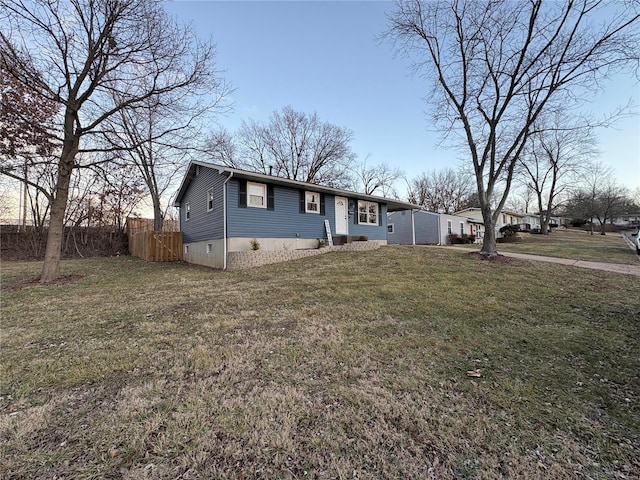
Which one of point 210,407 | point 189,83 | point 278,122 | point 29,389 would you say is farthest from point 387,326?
point 278,122

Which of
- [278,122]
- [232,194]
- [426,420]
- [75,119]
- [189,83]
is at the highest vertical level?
[278,122]

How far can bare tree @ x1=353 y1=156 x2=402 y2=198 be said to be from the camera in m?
34.5

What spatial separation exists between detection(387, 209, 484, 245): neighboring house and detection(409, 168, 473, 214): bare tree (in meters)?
14.5

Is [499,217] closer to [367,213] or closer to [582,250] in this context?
[582,250]

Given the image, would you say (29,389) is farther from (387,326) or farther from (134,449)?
(387,326)

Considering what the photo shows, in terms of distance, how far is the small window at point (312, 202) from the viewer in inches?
530

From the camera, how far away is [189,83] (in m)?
9.64

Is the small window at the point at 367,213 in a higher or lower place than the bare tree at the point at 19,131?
lower

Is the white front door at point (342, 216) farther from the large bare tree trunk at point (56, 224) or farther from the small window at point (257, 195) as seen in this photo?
the large bare tree trunk at point (56, 224)

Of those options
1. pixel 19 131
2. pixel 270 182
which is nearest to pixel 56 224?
pixel 19 131

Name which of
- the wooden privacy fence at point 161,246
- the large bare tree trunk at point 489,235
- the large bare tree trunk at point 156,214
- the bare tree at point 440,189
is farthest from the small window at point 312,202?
the bare tree at point 440,189

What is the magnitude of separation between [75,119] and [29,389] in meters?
9.72

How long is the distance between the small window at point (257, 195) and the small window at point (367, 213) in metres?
6.13

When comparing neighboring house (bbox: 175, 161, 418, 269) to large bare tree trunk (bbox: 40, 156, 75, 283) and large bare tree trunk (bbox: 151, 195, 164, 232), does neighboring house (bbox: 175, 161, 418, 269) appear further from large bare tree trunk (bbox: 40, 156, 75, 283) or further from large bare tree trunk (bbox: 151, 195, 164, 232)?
large bare tree trunk (bbox: 151, 195, 164, 232)
